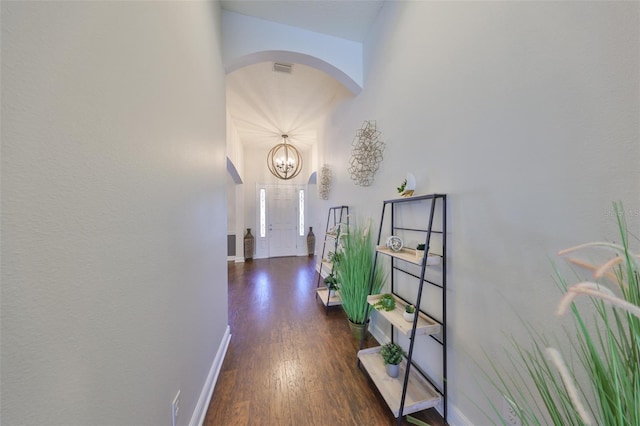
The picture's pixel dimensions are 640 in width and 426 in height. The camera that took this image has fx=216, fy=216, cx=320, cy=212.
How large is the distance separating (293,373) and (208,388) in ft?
1.99

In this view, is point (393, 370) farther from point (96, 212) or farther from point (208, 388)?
point (96, 212)

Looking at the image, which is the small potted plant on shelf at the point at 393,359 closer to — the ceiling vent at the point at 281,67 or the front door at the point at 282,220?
the ceiling vent at the point at 281,67

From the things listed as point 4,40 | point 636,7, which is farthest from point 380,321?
point 4,40

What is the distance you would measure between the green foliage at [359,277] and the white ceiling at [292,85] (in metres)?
2.04

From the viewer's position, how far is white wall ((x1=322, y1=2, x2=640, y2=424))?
0.73 m

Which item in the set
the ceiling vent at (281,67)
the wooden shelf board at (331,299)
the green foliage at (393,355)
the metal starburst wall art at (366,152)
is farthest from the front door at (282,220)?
the green foliage at (393,355)

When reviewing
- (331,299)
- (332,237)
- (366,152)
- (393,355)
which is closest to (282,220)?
(332,237)

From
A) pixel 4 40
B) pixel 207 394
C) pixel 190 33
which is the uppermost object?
pixel 190 33

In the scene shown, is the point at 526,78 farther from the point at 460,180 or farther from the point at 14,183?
the point at 14,183

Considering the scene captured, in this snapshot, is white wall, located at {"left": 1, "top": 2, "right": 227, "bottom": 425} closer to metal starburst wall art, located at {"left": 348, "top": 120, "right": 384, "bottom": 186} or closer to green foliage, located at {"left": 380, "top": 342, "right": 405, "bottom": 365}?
green foliage, located at {"left": 380, "top": 342, "right": 405, "bottom": 365}

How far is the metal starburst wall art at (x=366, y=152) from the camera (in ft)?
7.01

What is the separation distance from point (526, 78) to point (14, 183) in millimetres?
1646

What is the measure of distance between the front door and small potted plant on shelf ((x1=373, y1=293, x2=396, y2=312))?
4600 mm

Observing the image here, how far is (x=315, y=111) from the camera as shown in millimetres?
3719
